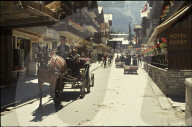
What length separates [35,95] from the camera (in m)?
9.80

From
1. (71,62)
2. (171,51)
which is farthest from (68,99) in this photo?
(171,51)

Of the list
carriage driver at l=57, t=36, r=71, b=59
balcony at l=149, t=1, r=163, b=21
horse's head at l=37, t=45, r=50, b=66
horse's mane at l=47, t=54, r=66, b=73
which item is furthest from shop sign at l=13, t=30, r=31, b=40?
balcony at l=149, t=1, r=163, b=21

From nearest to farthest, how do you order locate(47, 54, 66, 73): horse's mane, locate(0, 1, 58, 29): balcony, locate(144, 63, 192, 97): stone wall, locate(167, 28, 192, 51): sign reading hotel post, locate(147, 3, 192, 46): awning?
1. locate(47, 54, 66, 73): horse's mane
2. locate(0, 1, 58, 29): balcony
3. locate(144, 63, 192, 97): stone wall
4. locate(167, 28, 192, 51): sign reading hotel post
5. locate(147, 3, 192, 46): awning

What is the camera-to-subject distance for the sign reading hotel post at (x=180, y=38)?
32.4ft

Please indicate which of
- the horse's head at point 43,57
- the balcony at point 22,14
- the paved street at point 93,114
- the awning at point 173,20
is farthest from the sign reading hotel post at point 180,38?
the horse's head at point 43,57

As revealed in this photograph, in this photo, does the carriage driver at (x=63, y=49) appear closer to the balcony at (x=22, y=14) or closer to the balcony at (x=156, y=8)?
the balcony at (x=22, y=14)

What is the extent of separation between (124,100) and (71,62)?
2954 mm

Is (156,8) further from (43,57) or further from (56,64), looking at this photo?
(43,57)

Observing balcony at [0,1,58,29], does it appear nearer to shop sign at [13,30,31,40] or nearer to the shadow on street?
shop sign at [13,30,31,40]

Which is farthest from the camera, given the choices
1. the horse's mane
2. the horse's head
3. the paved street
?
the horse's mane

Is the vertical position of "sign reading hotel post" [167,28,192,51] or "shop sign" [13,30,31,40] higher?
"shop sign" [13,30,31,40]

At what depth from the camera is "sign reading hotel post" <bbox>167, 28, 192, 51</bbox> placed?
32.4ft

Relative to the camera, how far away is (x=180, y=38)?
9930mm

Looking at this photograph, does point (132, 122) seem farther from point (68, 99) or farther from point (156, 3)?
point (156, 3)
